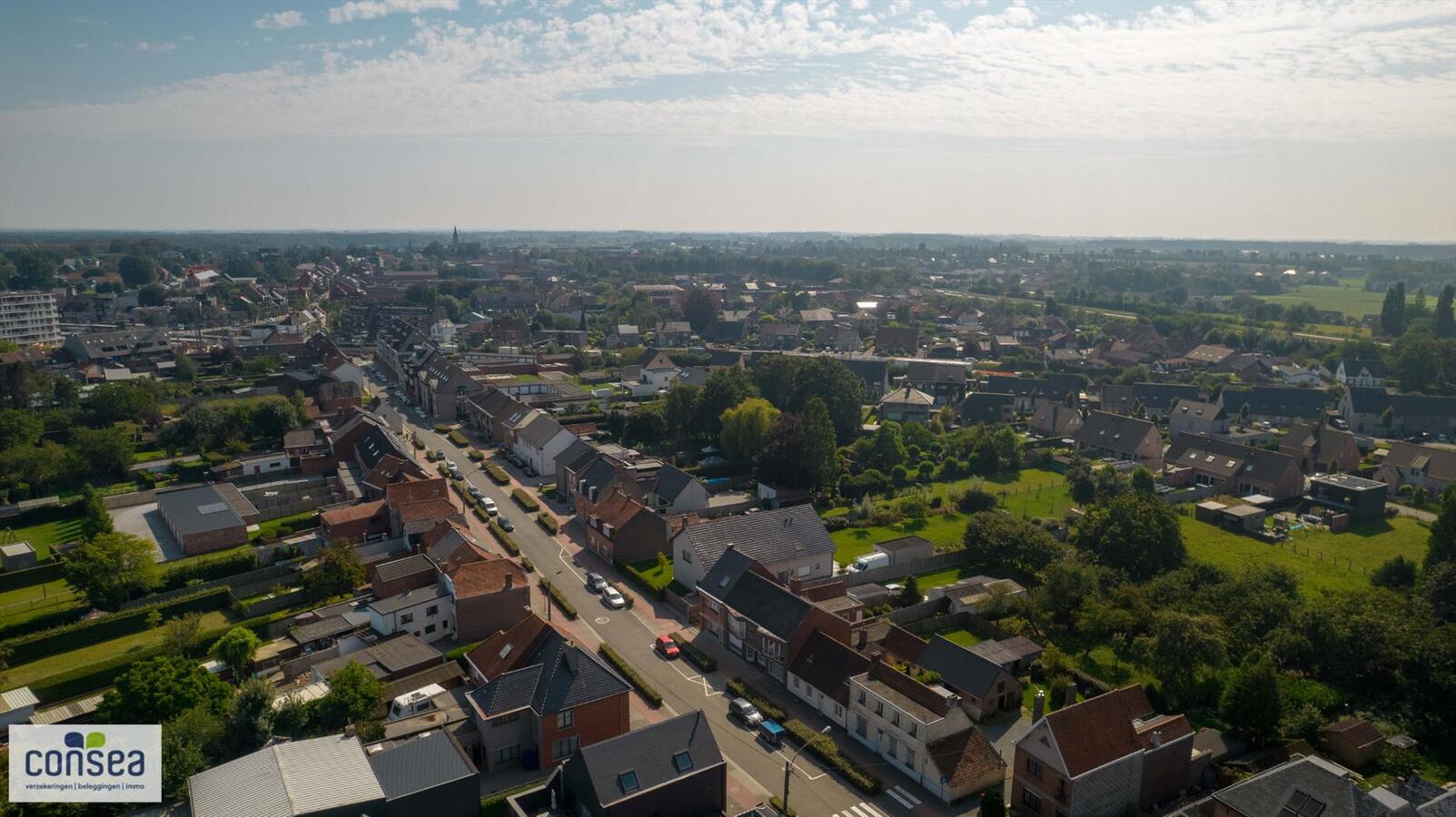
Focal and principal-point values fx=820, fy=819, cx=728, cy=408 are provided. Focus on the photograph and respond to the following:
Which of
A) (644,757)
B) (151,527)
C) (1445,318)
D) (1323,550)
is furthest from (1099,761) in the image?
(1445,318)

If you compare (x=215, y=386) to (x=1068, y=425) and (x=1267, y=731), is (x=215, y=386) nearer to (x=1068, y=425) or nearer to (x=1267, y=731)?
(x=1068, y=425)

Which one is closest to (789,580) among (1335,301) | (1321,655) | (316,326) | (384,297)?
(1321,655)

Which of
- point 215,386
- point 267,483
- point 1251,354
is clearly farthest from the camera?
point 1251,354

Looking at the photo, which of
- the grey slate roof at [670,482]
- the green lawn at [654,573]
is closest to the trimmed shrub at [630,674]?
the green lawn at [654,573]

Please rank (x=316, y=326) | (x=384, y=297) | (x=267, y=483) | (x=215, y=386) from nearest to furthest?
(x=267, y=483) → (x=215, y=386) → (x=316, y=326) → (x=384, y=297)

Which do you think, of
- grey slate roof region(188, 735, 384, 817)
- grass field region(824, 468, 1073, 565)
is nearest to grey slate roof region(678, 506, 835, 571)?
grass field region(824, 468, 1073, 565)

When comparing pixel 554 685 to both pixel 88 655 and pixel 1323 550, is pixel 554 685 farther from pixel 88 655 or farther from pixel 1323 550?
pixel 1323 550

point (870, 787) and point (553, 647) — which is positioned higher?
point (553, 647)

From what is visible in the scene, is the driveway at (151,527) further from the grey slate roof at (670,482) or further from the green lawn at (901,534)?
the green lawn at (901,534)

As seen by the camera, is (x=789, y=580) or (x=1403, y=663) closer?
(x=1403, y=663)
